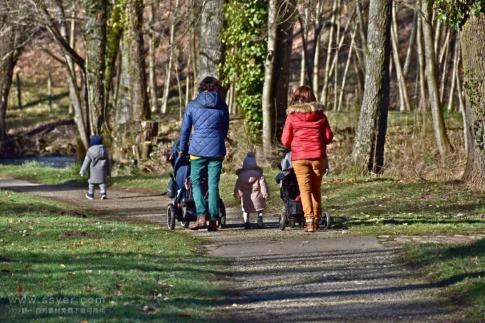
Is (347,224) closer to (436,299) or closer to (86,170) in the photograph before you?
(436,299)

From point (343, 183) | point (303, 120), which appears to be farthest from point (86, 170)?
point (303, 120)

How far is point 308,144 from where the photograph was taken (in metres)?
16.4

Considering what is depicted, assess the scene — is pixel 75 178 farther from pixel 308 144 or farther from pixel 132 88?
pixel 308 144

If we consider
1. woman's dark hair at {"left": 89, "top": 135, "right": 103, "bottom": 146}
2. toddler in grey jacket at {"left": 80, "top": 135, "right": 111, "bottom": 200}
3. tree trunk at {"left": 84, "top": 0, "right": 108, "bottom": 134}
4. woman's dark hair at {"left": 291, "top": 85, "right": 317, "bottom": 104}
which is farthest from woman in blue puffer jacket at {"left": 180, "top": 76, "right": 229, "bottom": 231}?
tree trunk at {"left": 84, "top": 0, "right": 108, "bottom": 134}

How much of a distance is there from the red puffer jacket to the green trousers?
Result: 1057 millimetres

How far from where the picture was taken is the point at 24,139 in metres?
56.0

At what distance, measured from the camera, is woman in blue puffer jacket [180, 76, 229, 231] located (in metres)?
16.7

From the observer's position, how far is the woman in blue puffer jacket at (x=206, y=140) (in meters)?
16.7

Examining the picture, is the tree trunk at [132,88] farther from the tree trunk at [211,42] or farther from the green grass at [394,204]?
the green grass at [394,204]

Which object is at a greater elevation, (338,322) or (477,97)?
(477,97)

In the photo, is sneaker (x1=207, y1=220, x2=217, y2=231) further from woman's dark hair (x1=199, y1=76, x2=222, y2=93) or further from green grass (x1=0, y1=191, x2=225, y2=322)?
woman's dark hair (x1=199, y1=76, x2=222, y2=93)

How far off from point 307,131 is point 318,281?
15.8 feet

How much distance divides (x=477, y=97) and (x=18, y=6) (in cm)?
1724

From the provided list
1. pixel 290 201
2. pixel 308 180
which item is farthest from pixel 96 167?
pixel 308 180
